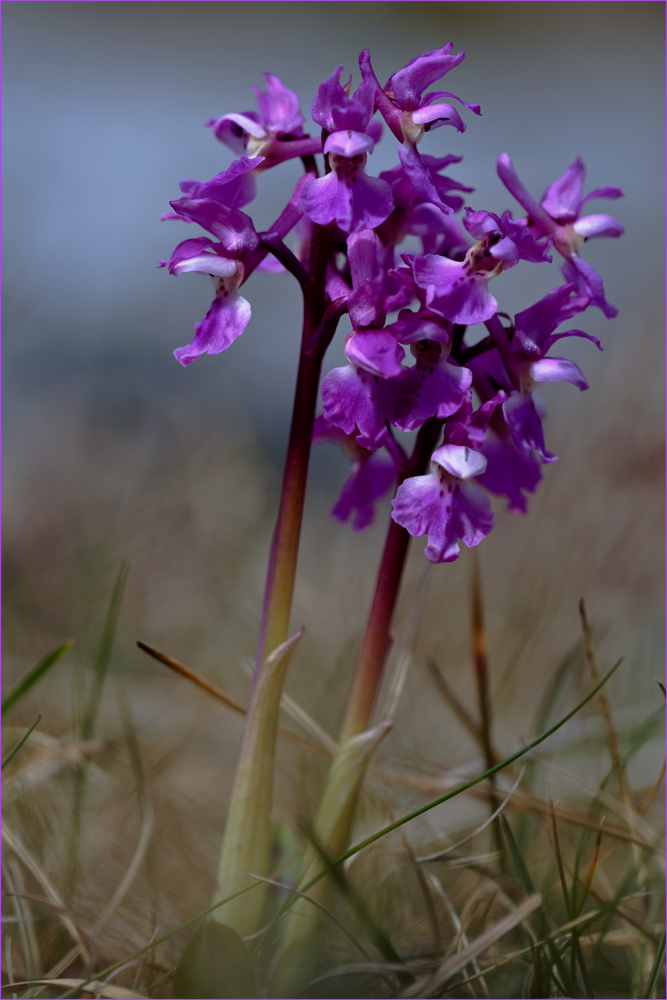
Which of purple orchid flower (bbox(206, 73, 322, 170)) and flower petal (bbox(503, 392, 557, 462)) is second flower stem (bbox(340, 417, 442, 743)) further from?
purple orchid flower (bbox(206, 73, 322, 170))

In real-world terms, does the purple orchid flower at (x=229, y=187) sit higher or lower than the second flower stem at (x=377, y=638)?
higher

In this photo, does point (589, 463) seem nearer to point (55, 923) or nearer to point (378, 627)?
point (378, 627)

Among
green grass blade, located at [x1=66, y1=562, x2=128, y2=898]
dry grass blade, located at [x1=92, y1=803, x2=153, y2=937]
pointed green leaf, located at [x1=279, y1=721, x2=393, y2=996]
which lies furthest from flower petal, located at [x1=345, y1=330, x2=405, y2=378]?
dry grass blade, located at [x1=92, y1=803, x2=153, y2=937]

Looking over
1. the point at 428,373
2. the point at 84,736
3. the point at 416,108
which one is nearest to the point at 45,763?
the point at 84,736

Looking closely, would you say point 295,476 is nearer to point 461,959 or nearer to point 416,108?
point 416,108

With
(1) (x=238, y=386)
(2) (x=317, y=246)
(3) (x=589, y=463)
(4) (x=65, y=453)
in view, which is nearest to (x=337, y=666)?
(2) (x=317, y=246)

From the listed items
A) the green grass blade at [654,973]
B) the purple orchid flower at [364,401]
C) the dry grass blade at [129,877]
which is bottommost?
the dry grass blade at [129,877]

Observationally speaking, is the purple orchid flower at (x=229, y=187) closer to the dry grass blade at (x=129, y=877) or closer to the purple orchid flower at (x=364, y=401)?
the purple orchid flower at (x=364, y=401)

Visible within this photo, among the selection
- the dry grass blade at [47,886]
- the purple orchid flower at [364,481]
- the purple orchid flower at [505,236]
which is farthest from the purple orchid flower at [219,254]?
the dry grass blade at [47,886]
